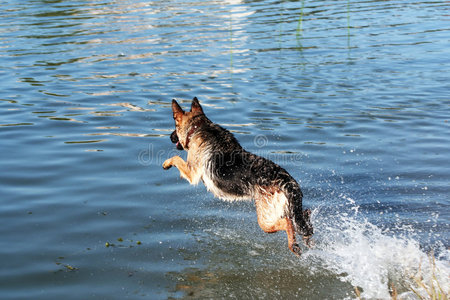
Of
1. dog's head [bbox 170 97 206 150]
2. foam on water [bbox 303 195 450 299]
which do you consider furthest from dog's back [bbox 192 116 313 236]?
foam on water [bbox 303 195 450 299]

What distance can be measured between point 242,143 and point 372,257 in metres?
3.62

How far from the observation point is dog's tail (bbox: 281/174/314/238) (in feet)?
17.7

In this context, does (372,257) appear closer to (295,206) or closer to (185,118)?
(295,206)

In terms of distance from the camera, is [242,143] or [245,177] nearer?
[245,177]

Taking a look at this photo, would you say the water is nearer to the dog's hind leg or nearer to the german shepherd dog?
the dog's hind leg

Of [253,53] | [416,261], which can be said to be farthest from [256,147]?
[253,53]

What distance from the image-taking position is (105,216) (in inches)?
263

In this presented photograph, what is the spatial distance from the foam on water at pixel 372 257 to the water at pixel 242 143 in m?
0.02

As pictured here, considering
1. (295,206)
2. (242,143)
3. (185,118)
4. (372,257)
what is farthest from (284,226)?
(242,143)

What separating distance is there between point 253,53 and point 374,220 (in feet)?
29.5

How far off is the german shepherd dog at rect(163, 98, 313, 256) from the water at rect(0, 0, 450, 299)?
20.7 inches

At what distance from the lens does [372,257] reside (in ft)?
19.0

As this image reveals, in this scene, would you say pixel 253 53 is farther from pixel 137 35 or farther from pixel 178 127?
pixel 178 127

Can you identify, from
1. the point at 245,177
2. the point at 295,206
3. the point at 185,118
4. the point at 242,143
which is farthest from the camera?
the point at 242,143
